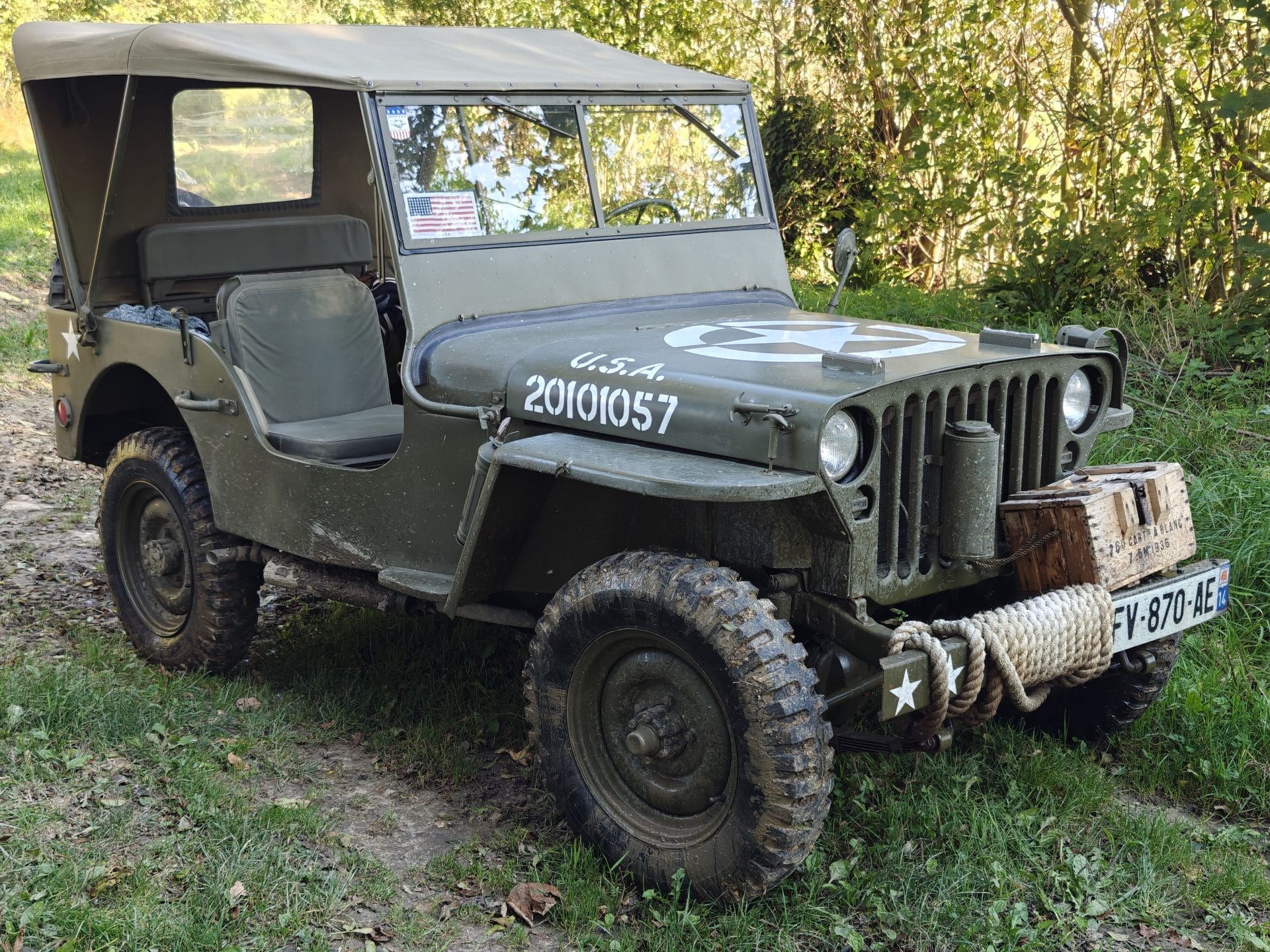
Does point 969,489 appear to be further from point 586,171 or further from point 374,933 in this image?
point 374,933

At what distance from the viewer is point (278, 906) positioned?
120 inches

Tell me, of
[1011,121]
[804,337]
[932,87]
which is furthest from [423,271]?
[1011,121]

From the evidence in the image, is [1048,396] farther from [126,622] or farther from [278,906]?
[126,622]

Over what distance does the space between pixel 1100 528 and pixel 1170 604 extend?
1.14 feet

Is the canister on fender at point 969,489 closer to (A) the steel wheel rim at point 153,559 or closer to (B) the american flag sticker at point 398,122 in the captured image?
(B) the american flag sticker at point 398,122

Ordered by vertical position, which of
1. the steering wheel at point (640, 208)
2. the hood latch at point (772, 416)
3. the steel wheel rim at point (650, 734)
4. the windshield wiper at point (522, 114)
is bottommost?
the steel wheel rim at point (650, 734)

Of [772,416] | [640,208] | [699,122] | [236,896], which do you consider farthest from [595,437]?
[699,122]

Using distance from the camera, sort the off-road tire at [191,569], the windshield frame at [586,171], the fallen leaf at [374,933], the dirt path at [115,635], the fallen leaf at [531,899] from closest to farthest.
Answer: the fallen leaf at [374,933]
the fallen leaf at [531,899]
the dirt path at [115,635]
the windshield frame at [586,171]
the off-road tire at [191,569]

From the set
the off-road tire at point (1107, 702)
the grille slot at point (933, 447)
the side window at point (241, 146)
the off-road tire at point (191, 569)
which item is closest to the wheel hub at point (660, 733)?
the grille slot at point (933, 447)

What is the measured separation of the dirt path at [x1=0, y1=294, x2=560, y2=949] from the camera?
3184 millimetres

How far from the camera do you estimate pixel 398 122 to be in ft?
11.9

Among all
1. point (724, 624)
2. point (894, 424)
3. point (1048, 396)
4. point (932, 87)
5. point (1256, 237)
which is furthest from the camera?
point (932, 87)

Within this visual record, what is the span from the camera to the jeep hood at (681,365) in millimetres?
2910

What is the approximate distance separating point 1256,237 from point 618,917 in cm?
480
